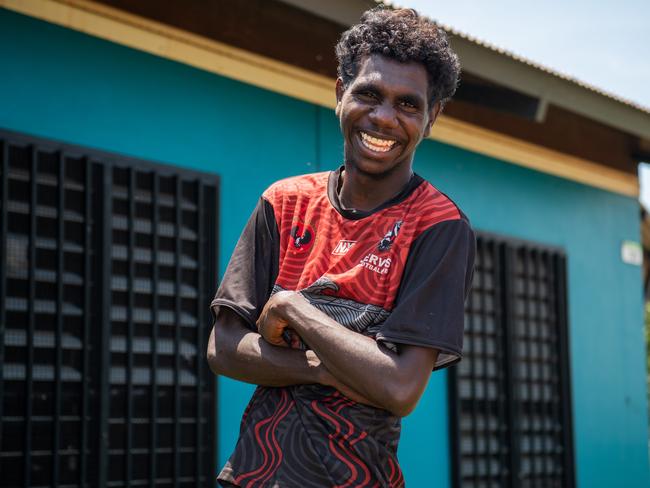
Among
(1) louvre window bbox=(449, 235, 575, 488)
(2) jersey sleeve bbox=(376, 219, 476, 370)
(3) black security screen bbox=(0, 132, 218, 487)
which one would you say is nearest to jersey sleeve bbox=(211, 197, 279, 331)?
(2) jersey sleeve bbox=(376, 219, 476, 370)

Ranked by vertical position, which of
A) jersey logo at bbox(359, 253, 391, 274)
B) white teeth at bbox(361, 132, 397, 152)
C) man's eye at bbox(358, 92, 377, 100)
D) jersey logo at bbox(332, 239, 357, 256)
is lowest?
jersey logo at bbox(359, 253, 391, 274)

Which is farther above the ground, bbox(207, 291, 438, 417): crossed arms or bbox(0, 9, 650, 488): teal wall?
bbox(0, 9, 650, 488): teal wall

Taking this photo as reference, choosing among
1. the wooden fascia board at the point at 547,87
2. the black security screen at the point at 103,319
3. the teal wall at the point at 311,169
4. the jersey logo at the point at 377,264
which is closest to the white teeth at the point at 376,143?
the jersey logo at the point at 377,264

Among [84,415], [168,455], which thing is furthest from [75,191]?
Result: [168,455]

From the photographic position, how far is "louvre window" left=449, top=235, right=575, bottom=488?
691 cm

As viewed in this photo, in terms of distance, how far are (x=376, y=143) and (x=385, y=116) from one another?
6 centimetres

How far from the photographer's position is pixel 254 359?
186cm

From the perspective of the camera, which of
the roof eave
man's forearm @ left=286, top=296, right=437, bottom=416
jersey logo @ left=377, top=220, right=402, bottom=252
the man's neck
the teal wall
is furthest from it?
the roof eave

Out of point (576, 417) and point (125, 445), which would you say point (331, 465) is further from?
point (576, 417)

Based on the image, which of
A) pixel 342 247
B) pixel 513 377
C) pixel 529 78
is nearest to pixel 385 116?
pixel 342 247

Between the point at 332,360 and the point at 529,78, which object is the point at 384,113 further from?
the point at 529,78

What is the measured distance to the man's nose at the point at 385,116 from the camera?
192cm

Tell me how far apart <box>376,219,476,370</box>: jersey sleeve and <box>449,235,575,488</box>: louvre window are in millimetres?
4917

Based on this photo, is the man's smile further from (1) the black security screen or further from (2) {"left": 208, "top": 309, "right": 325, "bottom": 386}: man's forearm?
(1) the black security screen
